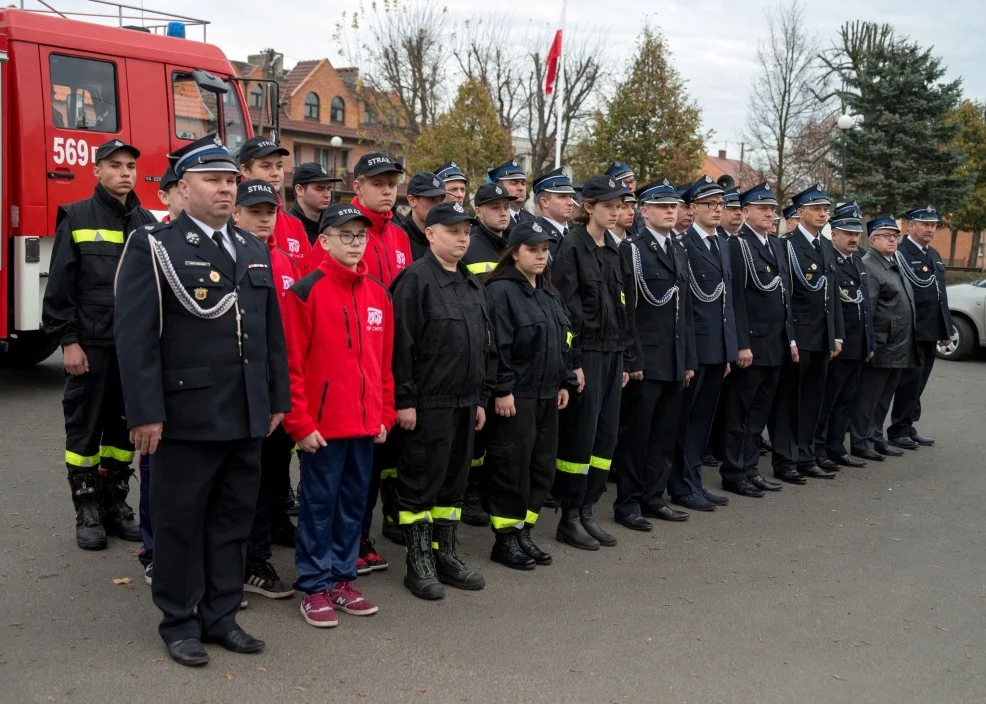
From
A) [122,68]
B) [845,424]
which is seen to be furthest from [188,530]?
[122,68]

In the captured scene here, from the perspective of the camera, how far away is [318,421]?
476 cm

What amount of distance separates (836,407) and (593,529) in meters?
3.67

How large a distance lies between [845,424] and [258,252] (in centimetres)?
637

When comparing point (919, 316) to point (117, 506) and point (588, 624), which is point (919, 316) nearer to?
point (588, 624)

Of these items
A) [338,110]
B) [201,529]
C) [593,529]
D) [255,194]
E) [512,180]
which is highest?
[338,110]

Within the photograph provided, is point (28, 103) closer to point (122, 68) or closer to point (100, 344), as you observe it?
point (122, 68)

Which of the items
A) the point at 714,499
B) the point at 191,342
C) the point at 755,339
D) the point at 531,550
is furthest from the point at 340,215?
the point at 755,339

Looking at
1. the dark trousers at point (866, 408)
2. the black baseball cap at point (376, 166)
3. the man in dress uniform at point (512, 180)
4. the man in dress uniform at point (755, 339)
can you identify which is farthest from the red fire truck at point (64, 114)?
the dark trousers at point (866, 408)

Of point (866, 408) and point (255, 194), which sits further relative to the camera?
point (866, 408)

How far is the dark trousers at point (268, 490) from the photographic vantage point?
5188mm

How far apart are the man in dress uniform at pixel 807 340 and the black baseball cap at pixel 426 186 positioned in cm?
344

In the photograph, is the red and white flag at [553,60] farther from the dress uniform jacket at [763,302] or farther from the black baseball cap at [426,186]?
the black baseball cap at [426,186]

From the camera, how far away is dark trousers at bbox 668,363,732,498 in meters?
7.31

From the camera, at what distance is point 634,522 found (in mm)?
6727
